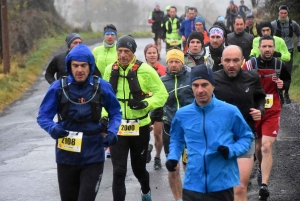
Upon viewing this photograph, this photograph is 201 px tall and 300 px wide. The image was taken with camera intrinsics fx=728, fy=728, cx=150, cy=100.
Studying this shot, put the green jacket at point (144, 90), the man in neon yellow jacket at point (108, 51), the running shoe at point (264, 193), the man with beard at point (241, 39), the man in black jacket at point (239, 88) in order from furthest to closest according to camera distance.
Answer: the man with beard at point (241, 39)
the man in neon yellow jacket at point (108, 51)
the running shoe at point (264, 193)
the green jacket at point (144, 90)
the man in black jacket at point (239, 88)

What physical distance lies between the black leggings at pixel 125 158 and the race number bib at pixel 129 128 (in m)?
0.07

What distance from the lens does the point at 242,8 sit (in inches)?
1277

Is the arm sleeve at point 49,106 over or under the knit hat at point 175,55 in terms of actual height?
under

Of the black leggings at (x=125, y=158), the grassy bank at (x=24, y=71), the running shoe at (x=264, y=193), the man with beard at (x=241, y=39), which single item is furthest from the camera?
the grassy bank at (x=24, y=71)

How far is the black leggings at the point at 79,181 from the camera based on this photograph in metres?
6.18

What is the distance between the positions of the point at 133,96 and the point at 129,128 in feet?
1.15

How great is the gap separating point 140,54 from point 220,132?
24.6 meters

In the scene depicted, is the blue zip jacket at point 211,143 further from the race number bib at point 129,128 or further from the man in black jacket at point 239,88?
the race number bib at point 129,128

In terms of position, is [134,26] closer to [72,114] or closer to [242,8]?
[242,8]

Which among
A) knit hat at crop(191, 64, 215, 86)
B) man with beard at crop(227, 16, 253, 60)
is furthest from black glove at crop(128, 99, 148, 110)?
man with beard at crop(227, 16, 253, 60)

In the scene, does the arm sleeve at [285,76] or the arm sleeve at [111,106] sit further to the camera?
the arm sleeve at [285,76]

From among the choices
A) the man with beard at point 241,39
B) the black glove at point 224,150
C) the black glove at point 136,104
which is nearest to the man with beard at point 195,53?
the black glove at point 136,104

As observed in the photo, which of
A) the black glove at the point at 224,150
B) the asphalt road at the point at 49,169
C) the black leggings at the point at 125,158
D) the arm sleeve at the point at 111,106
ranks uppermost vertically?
the arm sleeve at the point at 111,106

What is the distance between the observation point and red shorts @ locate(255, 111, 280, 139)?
897 cm
